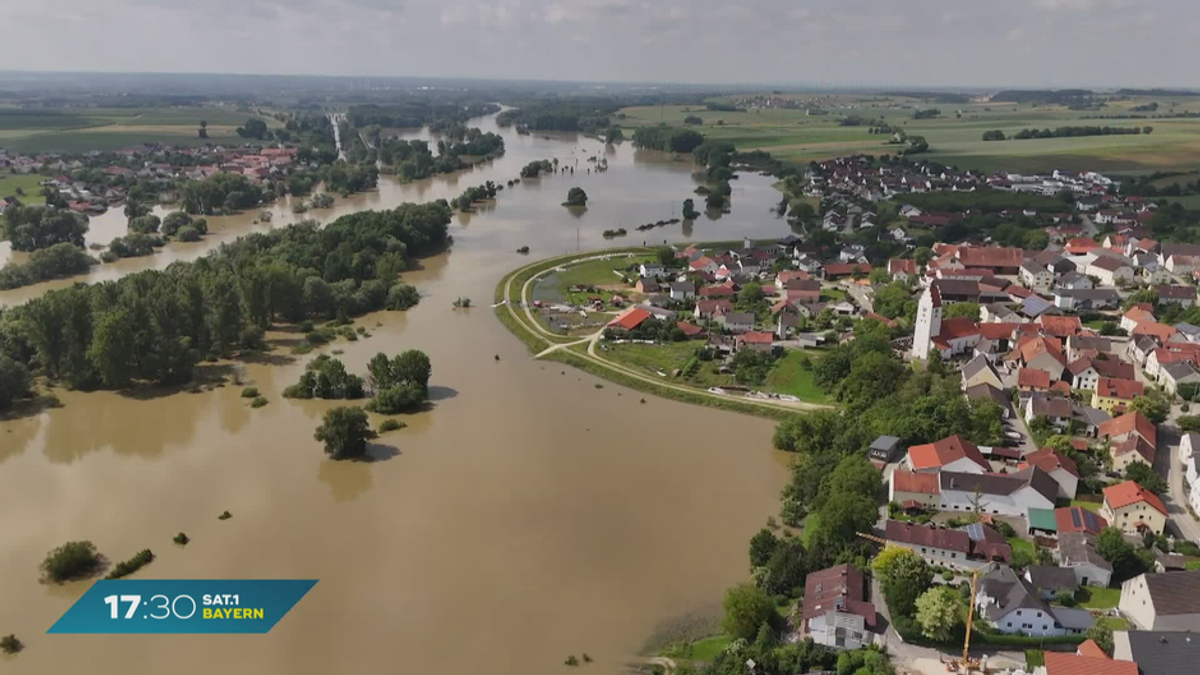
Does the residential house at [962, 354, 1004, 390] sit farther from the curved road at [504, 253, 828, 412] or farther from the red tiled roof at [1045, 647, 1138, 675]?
the red tiled roof at [1045, 647, 1138, 675]

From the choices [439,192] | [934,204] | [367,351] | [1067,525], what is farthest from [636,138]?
[1067,525]

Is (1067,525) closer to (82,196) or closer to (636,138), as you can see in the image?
(82,196)

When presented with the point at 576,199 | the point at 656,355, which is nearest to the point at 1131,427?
the point at 656,355

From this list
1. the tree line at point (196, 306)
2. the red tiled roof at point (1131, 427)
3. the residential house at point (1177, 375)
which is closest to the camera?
the red tiled roof at point (1131, 427)

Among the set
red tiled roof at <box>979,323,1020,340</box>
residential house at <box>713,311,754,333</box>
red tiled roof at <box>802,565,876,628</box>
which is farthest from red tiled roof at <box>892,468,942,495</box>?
residential house at <box>713,311,754,333</box>

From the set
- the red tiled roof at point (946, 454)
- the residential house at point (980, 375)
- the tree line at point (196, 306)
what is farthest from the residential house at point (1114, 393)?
the tree line at point (196, 306)

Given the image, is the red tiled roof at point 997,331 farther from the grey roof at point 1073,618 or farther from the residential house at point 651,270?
the grey roof at point 1073,618

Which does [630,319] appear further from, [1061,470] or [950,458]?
[1061,470]
